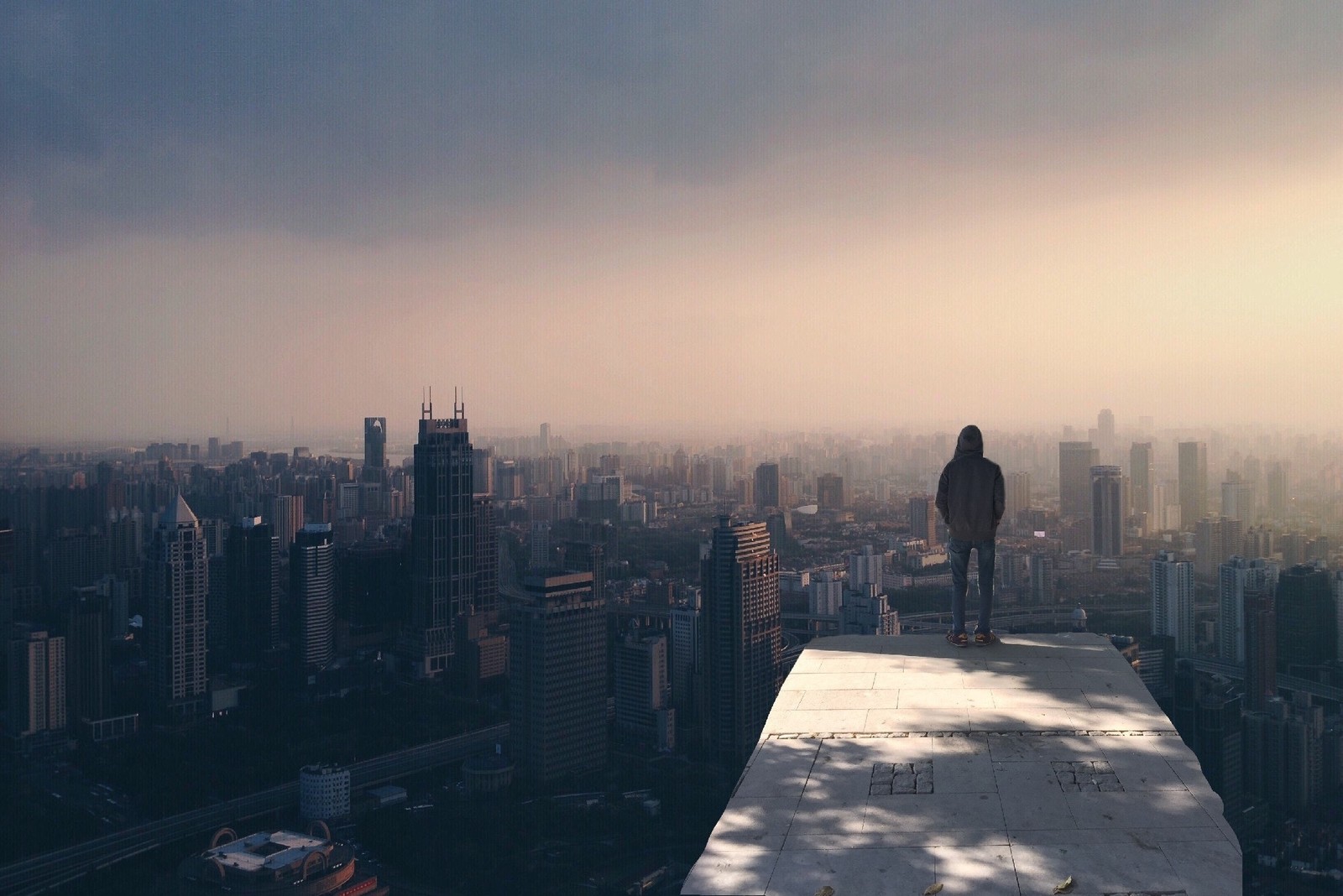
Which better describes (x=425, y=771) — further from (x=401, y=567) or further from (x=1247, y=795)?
(x=1247, y=795)

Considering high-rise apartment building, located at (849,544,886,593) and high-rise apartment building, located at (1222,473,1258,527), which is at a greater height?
high-rise apartment building, located at (1222,473,1258,527)

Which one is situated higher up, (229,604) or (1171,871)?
(1171,871)

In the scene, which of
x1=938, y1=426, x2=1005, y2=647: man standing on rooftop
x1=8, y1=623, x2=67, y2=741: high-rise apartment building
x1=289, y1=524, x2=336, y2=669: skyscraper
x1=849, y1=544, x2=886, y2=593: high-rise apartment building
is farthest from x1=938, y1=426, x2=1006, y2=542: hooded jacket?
x1=289, y1=524, x2=336, y2=669: skyscraper

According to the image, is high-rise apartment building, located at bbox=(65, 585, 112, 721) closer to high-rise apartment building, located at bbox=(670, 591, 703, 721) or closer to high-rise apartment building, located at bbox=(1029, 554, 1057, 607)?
high-rise apartment building, located at bbox=(670, 591, 703, 721)

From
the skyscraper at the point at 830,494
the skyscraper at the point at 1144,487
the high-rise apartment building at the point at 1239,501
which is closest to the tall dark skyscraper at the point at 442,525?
the skyscraper at the point at 830,494

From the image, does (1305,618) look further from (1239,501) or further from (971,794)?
(971,794)

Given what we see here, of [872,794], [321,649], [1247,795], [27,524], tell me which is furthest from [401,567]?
[872,794]
